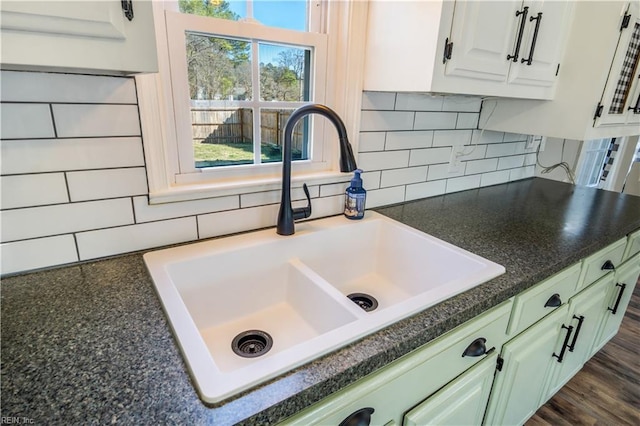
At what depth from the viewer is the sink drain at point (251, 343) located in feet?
2.75

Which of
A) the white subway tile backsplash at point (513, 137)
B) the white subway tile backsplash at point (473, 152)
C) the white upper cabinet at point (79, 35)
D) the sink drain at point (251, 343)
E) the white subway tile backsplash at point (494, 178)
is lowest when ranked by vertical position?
the sink drain at point (251, 343)

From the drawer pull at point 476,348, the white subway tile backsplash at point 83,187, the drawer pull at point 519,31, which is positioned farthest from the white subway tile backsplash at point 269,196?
the drawer pull at point 519,31

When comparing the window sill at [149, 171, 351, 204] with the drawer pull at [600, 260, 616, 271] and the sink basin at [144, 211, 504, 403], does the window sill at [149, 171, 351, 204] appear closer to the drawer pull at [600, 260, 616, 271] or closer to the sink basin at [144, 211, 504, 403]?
the sink basin at [144, 211, 504, 403]

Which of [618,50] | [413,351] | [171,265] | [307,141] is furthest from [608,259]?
[171,265]

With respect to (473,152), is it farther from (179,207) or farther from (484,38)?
(179,207)

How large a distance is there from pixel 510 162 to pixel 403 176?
89 cm

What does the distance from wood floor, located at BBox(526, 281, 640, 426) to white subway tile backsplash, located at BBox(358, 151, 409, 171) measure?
4.09ft

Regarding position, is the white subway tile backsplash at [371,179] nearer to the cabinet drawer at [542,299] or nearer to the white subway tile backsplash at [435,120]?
the white subway tile backsplash at [435,120]

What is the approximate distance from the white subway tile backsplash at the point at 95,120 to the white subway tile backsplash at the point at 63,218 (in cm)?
17

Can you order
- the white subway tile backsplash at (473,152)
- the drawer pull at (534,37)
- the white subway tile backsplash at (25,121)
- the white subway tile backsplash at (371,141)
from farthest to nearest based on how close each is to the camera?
the white subway tile backsplash at (473,152)
the white subway tile backsplash at (371,141)
the drawer pull at (534,37)
the white subway tile backsplash at (25,121)

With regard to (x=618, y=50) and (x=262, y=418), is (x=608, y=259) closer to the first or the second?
(x=618, y=50)

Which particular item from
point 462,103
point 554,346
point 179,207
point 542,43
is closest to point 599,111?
point 542,43

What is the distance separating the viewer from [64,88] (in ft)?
2.41

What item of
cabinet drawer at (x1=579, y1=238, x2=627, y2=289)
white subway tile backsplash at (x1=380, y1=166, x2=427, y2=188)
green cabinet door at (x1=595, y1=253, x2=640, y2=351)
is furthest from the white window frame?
green cabinet door at (x1=595, y1=253, x2=640, y2=351)
